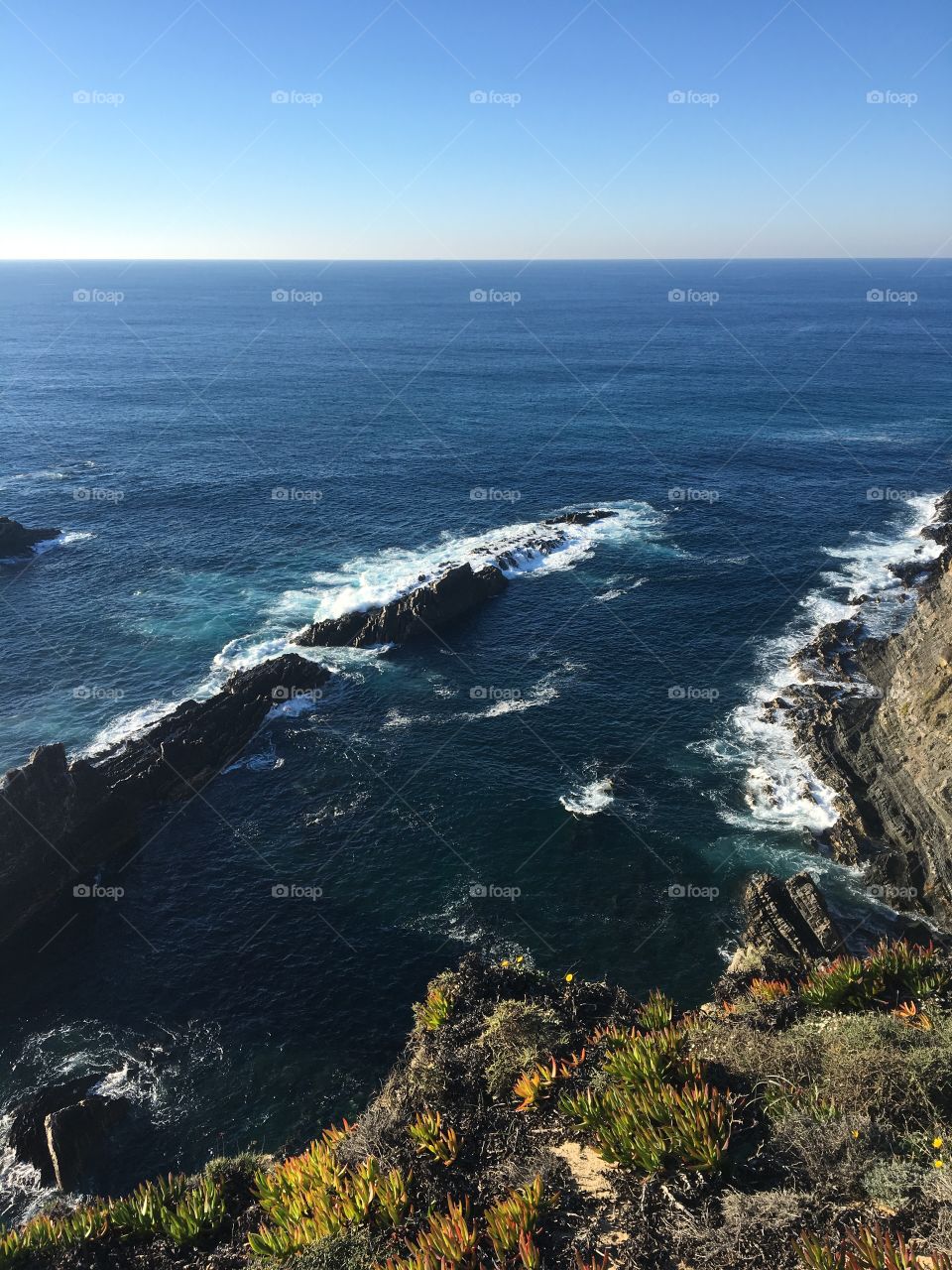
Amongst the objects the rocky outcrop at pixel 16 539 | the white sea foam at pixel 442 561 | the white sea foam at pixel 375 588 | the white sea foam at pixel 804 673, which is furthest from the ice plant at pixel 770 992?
the rocky outcrop at pixel 16 539

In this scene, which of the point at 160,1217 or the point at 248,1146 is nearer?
the point at 160,1217

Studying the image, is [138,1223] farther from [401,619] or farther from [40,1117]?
[401,619]

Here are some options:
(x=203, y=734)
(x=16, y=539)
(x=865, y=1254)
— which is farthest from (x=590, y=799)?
(x=16, y=539)

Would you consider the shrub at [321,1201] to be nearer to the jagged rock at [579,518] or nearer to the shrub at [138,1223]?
the shrub at [138,1223]

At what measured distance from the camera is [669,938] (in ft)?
122

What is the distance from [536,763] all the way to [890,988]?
3110 cm

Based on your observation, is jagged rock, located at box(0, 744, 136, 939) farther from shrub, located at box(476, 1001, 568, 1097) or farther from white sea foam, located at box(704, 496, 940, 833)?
white sea foam, located at box(704, 496, 940, 833)

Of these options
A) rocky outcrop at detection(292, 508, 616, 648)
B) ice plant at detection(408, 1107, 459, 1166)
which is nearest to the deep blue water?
rocky outcrop at detection(292, 508, 616, 648)

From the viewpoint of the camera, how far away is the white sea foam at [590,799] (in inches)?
1768

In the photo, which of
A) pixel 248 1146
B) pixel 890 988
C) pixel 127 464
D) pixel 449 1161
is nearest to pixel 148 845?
pixel 248 1146

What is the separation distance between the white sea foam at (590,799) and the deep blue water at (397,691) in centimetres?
32

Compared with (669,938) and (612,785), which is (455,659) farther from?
(669,938)

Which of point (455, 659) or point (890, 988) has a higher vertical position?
point (890, 988)

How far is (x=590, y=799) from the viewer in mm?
45719
